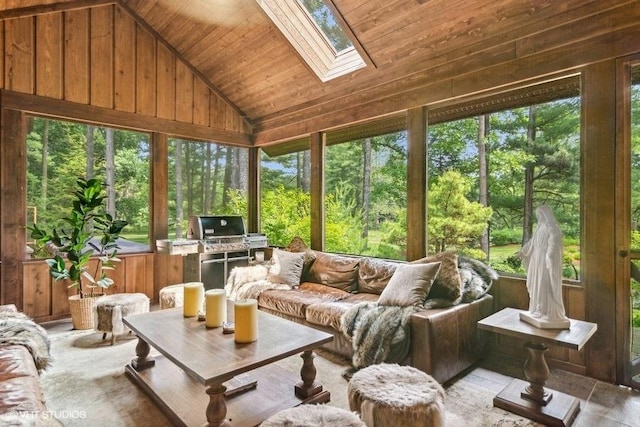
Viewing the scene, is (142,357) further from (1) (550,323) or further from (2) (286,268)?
Answer: (1) (550,323)

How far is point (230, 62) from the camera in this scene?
467cm

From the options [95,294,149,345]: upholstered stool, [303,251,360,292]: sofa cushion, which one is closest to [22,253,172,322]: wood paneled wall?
[95,294,149,345]: upholstered stool

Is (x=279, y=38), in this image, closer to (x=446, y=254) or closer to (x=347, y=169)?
(x=347, y=169)

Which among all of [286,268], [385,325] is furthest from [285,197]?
[385,325]

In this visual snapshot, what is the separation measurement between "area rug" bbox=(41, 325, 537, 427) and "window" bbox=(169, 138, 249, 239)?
2417 millimetres

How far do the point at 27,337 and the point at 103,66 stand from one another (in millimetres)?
3464

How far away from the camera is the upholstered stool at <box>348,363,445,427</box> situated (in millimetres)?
1481

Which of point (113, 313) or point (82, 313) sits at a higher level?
point (113, 313)

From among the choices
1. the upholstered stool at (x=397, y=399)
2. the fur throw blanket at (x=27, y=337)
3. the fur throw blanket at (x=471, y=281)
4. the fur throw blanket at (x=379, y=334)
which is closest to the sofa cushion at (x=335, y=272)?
the fur throw blanket at (x=379, y=334)

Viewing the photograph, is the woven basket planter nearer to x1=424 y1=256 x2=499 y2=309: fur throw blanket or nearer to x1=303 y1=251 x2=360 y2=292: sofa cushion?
x1=303 y1=251 x2=360 y2=292: sofa cushion

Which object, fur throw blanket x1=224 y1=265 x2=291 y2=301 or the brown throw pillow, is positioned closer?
the brown throw pillow

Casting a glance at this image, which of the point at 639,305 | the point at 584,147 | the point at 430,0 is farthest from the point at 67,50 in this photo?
the point at 639,305

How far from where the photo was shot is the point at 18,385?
159 cm

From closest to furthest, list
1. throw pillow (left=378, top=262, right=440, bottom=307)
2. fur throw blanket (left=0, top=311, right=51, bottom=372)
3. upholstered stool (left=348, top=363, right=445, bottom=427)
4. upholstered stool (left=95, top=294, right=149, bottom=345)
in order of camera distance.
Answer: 1. upholstered stool (left=348, top=363, right=445, bottom=427)
2. fur throw blanket (left=0, top=311, right=51, bottom=372)
3. throw pillow (left=378, top=262, right=440, bottom=307)
4. upholstered stool (left=95, top=294, right=149, bottom=345)
